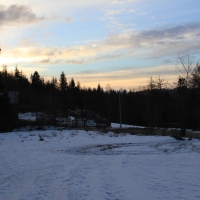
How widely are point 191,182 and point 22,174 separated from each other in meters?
5.34

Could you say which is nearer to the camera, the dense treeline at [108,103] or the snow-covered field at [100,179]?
the snow-covered field at [100,179]

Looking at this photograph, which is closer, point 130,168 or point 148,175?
point 148,175

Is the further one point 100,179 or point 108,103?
point 108,103

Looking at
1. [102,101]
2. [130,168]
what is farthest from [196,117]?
[102,101]

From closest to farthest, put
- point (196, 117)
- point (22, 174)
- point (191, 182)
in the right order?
1. point (191, 182)
2. point (22, 174)
3. point (196, 117)

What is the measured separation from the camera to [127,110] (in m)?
92.1

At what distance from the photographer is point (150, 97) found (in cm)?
7744

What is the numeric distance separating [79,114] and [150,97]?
34183mm

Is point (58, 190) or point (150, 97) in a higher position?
point (150, 97)

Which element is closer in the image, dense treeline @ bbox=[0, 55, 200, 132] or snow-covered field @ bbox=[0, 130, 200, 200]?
snow-covered field @ bbox=[0, 130, 200, 200]

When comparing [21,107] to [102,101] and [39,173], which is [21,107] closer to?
[102,101]

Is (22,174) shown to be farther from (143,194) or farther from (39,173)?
(143,194)

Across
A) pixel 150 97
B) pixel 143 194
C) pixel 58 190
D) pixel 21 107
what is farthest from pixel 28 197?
pixel 21 107

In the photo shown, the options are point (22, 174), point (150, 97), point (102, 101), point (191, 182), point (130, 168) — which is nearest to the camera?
point (191, 182)
